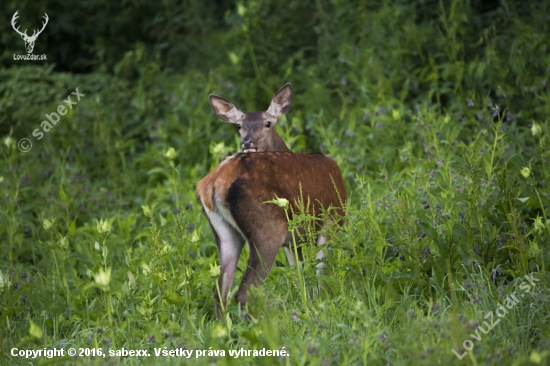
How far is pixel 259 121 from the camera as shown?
5.64 m

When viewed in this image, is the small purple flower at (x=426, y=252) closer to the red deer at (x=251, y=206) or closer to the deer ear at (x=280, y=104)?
the red deer at (x=251, y=206)

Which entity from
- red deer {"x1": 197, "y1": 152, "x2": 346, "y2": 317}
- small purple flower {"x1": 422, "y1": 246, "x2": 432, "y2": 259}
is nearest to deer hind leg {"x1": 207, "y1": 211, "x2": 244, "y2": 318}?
red deer {"x1": 197, "y1": 152, "x2": 346, "y2": 317}

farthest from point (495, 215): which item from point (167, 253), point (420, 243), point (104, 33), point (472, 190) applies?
point (104, 33)

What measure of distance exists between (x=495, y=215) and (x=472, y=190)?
0.21 m

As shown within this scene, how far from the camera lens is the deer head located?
552cm

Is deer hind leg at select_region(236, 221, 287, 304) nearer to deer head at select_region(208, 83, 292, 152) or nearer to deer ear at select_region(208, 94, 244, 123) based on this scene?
deer head at select_region(208, 83, 292, 152)

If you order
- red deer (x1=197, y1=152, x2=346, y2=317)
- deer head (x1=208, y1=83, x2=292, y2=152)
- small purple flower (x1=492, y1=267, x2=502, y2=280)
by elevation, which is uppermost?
deer head (x1=208, y1=83, x2=292, y2=152)

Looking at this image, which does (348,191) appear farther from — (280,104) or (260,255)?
(260,255)

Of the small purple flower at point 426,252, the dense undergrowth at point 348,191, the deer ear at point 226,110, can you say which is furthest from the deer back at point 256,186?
the deer ear at point 226,110

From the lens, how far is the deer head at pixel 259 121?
18.1ft

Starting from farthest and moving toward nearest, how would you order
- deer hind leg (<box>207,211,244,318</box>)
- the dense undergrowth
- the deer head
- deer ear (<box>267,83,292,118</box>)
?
deer ear (<box>267,83,292,118</box>)
the deer head
deer hind leg (<box>207,211,244,318</box>)
the dense undergrowth

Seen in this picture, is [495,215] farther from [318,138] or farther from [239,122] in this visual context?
[318,138]

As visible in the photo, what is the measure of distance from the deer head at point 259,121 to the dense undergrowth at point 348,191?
0.36 meters

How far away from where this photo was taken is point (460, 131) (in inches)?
252
